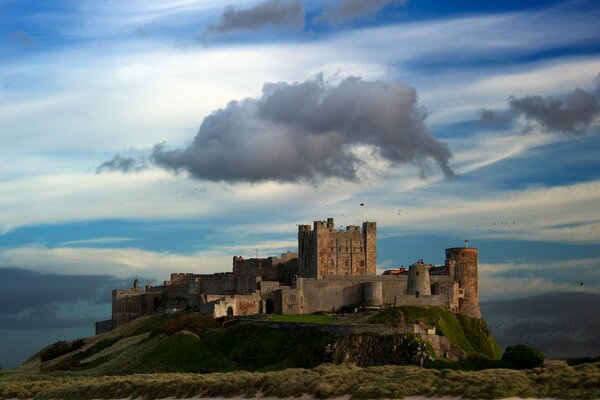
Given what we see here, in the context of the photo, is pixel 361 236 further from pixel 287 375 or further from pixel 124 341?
pixel 287 375

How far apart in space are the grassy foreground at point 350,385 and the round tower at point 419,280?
112ft

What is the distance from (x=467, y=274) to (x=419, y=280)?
7.79 m

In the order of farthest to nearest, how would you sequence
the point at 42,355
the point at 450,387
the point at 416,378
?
the point at 42,355 → the point at 416,378 → the point at 450,387

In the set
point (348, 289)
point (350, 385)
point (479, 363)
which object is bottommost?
point (350, 385)

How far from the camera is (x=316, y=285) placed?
116938mm

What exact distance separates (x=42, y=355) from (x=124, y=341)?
16967 millimetres

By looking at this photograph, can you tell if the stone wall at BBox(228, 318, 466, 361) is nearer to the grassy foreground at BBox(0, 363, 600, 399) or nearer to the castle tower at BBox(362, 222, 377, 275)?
the grassy foreground at BBox(0, 363, 600, 399)

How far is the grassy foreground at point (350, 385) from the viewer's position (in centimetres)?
5962

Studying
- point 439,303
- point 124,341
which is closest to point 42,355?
point 124,341

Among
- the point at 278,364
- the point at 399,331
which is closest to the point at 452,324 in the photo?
the point at 399,331

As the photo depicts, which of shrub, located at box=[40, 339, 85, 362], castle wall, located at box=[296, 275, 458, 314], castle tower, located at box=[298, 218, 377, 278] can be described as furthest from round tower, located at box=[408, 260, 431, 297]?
shrub, located at box=[40, 339, 85, 362]

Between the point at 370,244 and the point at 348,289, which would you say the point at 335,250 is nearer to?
the point at 370,244

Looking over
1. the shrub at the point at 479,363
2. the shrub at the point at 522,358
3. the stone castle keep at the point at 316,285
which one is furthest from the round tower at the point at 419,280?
the shrub at the point at 522,358

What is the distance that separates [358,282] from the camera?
387 feet
